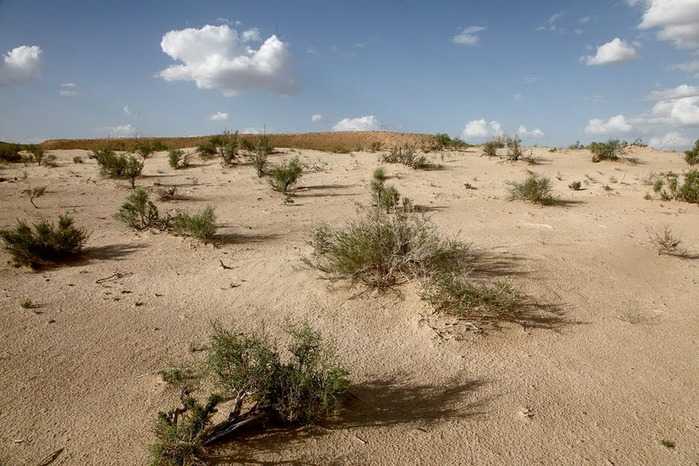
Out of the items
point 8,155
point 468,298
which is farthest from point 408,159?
point 8,155

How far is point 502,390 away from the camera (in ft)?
10.7

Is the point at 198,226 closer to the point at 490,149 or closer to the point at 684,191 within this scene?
the point at 684,191

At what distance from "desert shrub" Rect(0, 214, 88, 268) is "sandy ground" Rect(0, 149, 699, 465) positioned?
0.75ft

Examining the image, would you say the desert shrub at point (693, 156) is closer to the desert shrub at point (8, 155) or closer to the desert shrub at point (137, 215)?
the desert shrub at point (137, 215)

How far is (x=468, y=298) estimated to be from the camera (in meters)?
4.12

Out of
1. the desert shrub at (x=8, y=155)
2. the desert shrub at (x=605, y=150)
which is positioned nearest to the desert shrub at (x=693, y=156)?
the desert shrub at (x=605, y=150)

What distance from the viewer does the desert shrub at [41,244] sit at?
215 inches

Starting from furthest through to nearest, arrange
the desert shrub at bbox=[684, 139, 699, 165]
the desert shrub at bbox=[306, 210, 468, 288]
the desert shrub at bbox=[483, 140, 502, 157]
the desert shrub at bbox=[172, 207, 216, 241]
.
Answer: the desert shrub at bbox=[483, 140, 502, 157], the desert shrub at bbox=[684, 139, 699, 165], the desert shrub at bbox=[172, 207, 216, 241], the desert shrub at bbox=[306, 210, 468, 288]

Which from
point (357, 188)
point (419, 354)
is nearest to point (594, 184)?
point (357, 188)

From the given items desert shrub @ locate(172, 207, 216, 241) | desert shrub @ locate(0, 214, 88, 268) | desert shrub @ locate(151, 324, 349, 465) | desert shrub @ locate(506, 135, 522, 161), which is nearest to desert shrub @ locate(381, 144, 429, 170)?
desert shrub @ locate(506, 135, 522, 161)

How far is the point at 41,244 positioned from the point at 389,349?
472cm

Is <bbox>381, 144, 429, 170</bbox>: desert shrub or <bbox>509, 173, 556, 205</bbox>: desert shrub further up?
<bbox>381, 144, 429, 170</bbox>: desert shrub

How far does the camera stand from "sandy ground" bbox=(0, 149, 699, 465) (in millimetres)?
2717

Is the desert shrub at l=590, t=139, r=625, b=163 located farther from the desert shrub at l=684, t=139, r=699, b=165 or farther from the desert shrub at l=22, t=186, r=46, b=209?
the desert shrub at l=22, t=186, r=46, b=209
